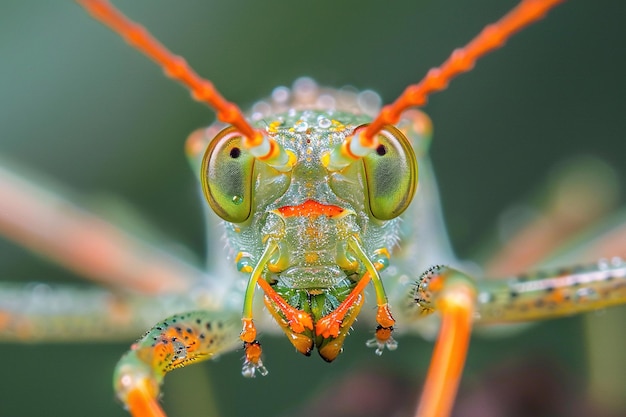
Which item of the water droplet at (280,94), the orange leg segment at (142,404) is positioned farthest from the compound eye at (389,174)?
the water droplet at (280,94)

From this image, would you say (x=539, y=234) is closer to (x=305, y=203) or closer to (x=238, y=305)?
(x=238, y=305)

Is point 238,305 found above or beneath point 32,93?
beneath

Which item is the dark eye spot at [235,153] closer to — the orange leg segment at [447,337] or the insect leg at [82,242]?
the orange leg segment at [447,337]

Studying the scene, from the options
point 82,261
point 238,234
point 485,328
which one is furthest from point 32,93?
point 485,328

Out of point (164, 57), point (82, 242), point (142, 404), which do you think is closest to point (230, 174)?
point (164, 57)

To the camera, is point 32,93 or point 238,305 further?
point 32,93

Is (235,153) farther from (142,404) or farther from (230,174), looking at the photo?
(142,404)

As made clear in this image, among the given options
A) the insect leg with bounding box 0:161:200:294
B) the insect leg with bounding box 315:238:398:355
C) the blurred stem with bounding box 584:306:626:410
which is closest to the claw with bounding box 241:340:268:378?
the insect leg with bounding box 315:238:398:355
